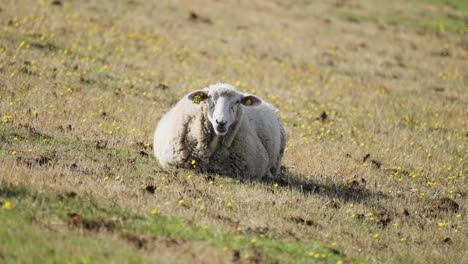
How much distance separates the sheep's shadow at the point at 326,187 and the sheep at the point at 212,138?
1.42 ft

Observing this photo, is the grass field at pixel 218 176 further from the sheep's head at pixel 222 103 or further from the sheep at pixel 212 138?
the sheep's head at pixel 222 103

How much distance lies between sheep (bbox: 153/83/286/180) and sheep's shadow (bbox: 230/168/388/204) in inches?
17.0

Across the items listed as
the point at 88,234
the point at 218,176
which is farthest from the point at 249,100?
the point at 88,234

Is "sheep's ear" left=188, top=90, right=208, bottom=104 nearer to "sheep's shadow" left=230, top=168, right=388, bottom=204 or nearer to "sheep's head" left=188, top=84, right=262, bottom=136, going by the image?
"sheep's head" left=188, top=84, right=262, bottom=136

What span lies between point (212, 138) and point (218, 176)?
64 centimetres

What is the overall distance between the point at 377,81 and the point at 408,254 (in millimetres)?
15130

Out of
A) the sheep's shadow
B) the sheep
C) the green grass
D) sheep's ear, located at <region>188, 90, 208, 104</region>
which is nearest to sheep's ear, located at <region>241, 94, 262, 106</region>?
the sheep

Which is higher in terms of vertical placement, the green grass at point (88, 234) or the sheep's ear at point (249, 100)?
the sheep's ear at point (249, 100)

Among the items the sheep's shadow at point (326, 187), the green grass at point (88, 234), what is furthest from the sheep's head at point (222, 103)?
the green grass at point (88, 234)

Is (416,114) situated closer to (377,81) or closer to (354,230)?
(377,81)

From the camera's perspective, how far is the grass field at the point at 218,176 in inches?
272

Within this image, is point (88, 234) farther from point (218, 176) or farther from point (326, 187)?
point (326, 187)

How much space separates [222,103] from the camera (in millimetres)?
10008

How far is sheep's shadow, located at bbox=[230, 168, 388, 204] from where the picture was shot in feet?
33.7
